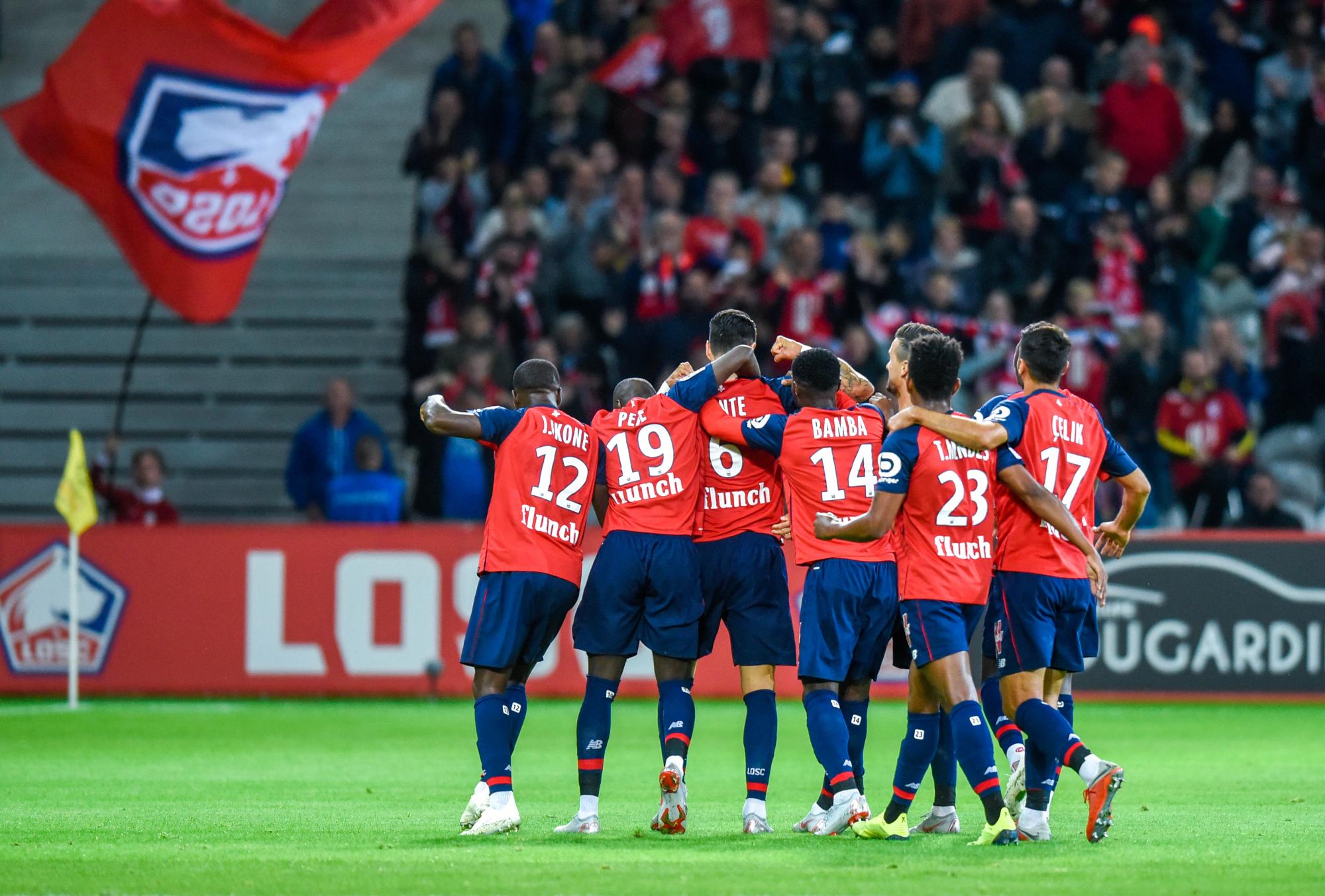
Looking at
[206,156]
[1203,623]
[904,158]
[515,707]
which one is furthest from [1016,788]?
[904,158]

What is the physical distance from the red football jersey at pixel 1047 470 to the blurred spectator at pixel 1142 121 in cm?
1246

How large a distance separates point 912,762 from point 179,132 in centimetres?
1106

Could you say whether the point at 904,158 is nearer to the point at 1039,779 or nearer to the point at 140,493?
the point at 140,493

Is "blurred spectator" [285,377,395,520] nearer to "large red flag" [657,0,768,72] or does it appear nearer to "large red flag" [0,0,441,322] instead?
"large red flag" [0,0,441,322]

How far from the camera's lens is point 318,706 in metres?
A: 16.3

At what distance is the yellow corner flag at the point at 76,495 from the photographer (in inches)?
615

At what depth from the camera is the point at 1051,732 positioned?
8297mm

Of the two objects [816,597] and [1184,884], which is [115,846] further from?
[1184,884]

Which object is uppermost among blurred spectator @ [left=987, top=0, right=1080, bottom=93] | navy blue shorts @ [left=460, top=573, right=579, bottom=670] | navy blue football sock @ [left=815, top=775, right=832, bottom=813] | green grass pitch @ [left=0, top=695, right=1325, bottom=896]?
blurred spectator @ [left=987, top=0, right=1080, bottom=93]

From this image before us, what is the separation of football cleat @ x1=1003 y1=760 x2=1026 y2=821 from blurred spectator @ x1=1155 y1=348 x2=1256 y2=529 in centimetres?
928

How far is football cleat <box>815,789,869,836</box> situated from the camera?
852 cm

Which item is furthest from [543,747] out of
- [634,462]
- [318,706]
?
[634,462]

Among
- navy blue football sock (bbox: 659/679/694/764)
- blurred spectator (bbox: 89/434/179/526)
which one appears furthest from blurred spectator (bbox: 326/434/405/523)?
navy blue football sock (bbox: 659/679/694/764)

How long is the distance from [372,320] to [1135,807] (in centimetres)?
1451
